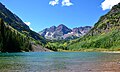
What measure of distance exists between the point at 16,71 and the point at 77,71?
41.1 ft

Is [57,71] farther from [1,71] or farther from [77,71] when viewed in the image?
[1,71]

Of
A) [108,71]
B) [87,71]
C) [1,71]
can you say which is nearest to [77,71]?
[87,71]

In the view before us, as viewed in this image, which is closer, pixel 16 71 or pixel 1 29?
pixel 16 71

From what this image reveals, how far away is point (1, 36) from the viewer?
19600cm

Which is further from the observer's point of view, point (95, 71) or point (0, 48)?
point (0, 48)

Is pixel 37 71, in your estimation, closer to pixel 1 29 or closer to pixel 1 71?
pixel 1 71

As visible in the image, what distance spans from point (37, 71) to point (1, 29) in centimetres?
15075

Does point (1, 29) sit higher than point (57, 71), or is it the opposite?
point (1, 29)

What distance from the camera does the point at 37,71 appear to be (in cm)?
5447

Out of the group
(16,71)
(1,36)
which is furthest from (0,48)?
(16,71)

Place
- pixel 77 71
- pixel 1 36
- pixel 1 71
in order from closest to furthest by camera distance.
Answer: pixel 1 71 → pixel 77 71 → pixel 1 36

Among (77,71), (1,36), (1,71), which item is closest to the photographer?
(1,71)

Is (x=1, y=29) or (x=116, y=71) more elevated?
(x=1, y=29)

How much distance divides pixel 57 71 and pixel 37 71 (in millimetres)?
4189
